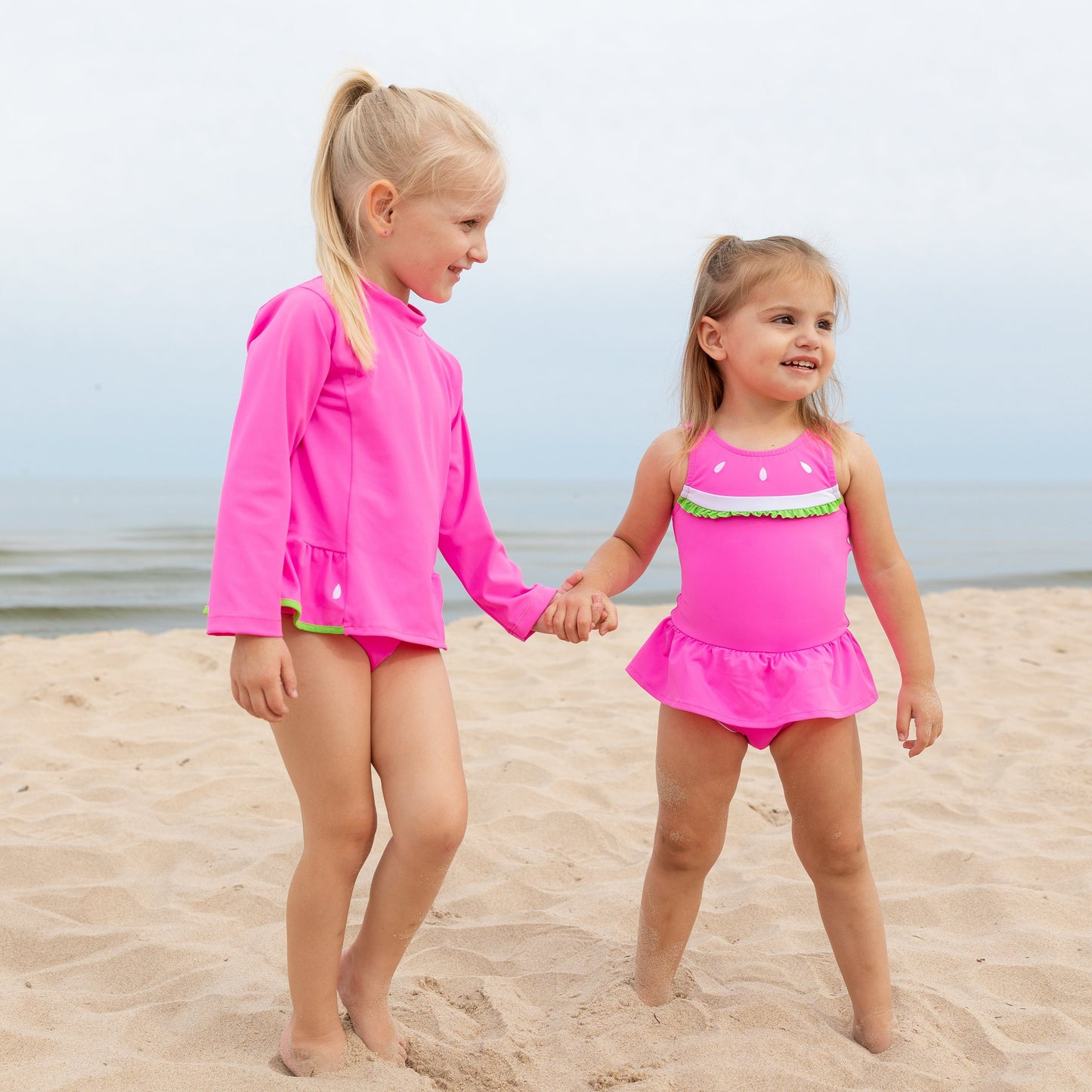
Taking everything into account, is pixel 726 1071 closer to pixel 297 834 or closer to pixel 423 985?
pixel 423 985

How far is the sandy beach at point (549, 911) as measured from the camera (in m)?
2.33

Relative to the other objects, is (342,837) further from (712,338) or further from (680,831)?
(712,338)

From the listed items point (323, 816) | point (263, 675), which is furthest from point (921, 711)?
point (263, 675)

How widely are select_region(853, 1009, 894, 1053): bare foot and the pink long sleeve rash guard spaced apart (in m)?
1.30

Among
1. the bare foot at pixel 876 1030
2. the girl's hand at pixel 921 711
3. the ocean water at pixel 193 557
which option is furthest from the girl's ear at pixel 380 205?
the ocean water at pixel 193 557

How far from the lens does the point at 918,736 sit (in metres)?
2.49

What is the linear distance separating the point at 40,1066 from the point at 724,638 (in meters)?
1.65

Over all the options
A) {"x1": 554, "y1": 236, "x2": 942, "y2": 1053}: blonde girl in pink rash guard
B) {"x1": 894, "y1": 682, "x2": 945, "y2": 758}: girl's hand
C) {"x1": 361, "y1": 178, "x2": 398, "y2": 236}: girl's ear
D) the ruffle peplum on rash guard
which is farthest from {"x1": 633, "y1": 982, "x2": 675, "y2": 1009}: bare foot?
{"x1": 361, "y1": 178, "x2": 398, "y2": 236}: girl's ear

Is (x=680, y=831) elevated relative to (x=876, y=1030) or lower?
elevated

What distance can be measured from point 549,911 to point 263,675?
60.4 inches

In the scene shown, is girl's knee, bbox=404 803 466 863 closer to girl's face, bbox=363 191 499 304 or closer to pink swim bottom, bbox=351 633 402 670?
pink swim bottom, bbox=351 633 402 670

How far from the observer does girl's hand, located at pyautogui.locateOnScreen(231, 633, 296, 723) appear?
2037mm

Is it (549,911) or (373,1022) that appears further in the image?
(549,911)

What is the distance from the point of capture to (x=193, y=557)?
15.7 meters
